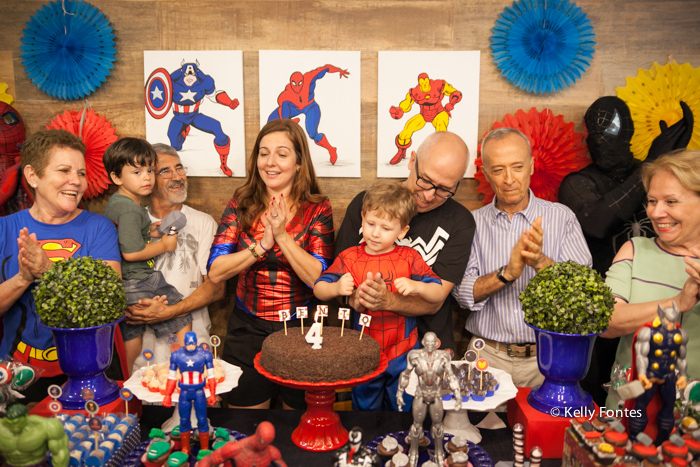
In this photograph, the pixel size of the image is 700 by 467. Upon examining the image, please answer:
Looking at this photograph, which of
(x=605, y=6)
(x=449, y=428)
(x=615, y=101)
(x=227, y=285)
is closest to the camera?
(x=449, y=428)

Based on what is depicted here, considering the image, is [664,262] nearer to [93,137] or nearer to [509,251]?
[509,251]

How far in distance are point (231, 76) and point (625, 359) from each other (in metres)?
2.80

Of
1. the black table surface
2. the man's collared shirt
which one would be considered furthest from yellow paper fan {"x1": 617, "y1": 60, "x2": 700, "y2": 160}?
the black table surface

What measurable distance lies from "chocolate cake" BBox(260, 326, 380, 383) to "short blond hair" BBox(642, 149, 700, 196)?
1483mm

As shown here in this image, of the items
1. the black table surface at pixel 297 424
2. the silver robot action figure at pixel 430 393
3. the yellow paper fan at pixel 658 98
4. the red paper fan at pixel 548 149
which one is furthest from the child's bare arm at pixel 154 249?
the yellow paper fan at pixel 658 98

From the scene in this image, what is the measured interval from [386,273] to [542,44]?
1.86 metres

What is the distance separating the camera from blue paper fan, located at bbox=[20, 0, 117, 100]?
3.36m

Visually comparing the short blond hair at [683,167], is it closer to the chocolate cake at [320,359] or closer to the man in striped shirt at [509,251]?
the man in striped shirt at [509,251]

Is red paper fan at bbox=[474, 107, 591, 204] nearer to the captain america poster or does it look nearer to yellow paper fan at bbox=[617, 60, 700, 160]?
yellow paper fan at bbox=[617, 60, 700, 160]

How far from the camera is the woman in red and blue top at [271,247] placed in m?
2.85

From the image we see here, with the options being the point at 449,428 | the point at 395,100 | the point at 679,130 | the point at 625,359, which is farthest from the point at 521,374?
the point at 395,100

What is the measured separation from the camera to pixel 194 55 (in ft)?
11.1

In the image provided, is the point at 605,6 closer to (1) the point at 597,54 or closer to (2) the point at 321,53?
(1) the point at 597,54

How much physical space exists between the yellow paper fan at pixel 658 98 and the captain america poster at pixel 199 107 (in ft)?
8.12
